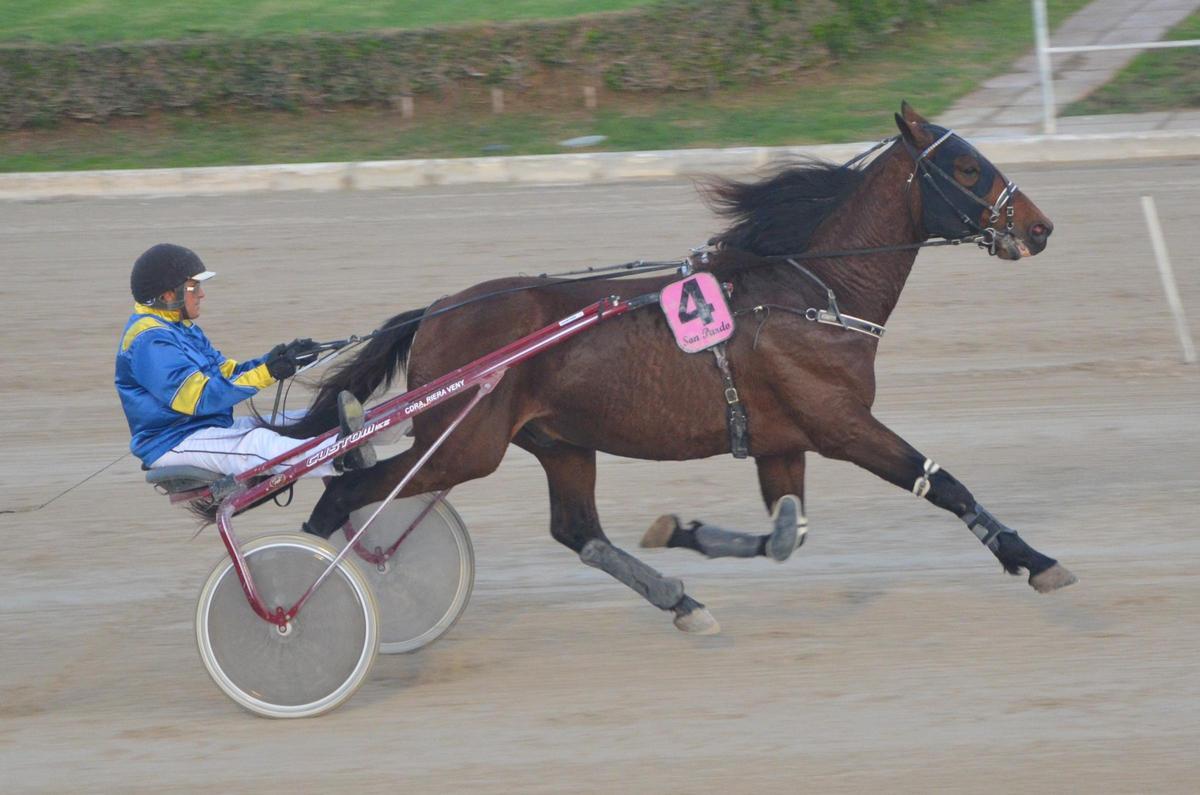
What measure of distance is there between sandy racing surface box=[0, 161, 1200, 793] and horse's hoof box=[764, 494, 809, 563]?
329mm

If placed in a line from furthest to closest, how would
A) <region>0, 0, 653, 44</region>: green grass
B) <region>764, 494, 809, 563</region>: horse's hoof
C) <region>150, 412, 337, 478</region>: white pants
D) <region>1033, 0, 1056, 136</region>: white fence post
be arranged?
1. <region>0, 0, 653, 44</region>: green grass
2. <region>1033, 0, 1056, 136</region>: white fence post
3. <region>764, 494, 809, 563</region>: horse's hoof
4. <region>150, 412, 337, 478</region>: white pants

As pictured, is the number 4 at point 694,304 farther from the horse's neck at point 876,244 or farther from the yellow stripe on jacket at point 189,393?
the yellow stripe on jacket at point 189,393

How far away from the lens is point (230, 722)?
441 centimetres

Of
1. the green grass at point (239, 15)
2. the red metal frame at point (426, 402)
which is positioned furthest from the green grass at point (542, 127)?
the red metal frame at point (426, 402)

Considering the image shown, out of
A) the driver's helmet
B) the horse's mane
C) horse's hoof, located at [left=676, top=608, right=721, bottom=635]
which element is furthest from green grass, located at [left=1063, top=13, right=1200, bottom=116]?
the driver's helmet

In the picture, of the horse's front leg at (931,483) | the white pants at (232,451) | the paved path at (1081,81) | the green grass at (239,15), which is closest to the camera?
the white pants at (232,451)

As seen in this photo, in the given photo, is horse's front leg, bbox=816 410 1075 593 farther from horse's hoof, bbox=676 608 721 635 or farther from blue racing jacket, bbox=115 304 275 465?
blue racing jacket, bbox=115 304 275 465

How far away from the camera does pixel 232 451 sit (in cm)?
450

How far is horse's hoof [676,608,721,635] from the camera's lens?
4.79 metres

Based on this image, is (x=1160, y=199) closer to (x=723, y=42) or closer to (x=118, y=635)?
(x=723, y=42)

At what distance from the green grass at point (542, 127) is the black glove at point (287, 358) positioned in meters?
9.16

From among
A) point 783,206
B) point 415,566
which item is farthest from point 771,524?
point 415,566

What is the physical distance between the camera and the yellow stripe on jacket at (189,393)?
170 inches

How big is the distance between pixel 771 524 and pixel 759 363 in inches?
23.4
